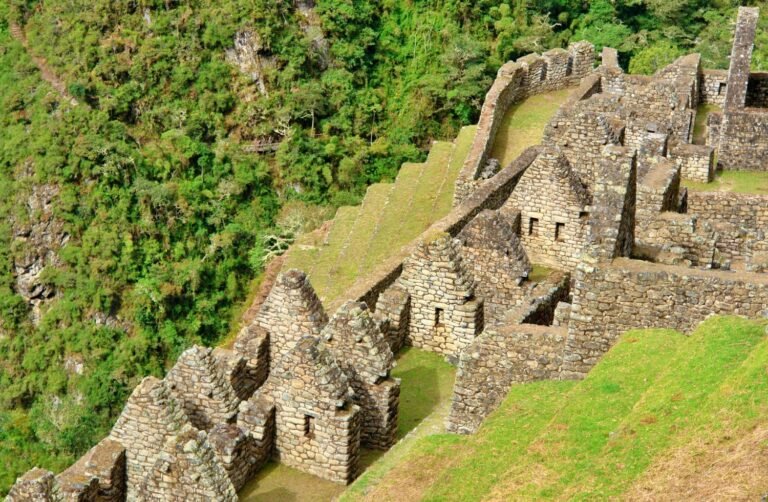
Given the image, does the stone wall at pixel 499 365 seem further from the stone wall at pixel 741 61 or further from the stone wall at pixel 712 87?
the stone wall at pixel 712 87

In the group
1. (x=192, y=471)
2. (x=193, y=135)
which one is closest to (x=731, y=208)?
(x=192, y=471)

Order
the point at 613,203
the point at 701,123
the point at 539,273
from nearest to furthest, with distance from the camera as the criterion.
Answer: the point at 613,203 < the point at 539,273 < the point at 701,123

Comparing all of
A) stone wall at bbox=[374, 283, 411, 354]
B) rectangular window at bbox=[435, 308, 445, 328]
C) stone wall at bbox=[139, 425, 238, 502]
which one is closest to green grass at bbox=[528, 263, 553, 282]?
rectangular window at bbox=[435, 308, 445, 328]

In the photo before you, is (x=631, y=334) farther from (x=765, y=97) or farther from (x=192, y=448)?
(x=765, y=97)

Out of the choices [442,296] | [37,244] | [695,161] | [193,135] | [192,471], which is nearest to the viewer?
[192,471]

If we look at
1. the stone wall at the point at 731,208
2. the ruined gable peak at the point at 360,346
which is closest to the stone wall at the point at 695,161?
the stone wall at the point at 731,208

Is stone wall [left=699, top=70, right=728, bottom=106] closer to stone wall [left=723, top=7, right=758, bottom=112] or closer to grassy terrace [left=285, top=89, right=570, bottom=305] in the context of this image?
stone wall [left=723, top=7, right=758, bottom=112]

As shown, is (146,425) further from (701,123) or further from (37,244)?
(37,244)
